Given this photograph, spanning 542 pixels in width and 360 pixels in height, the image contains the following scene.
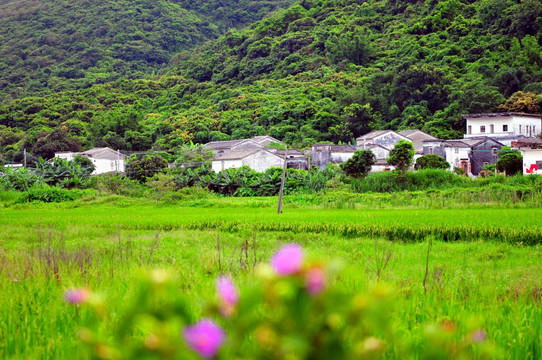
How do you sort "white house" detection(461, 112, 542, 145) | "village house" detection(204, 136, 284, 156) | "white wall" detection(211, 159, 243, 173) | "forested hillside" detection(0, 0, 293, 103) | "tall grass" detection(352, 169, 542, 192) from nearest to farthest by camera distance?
"tall grass" detection(352, 169, 542, 192) < "white wall" detection(211, 159, 243, 173) < "white house" detection(461, 112, 542, 145) < "village house" detection(204, 136, 284, 156) < "forested hillside" detection(0, 0, 293, 103)

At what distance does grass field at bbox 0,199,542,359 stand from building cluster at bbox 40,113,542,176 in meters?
28.7

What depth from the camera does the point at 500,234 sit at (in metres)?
13.0

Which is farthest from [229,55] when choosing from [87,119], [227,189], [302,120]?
[227,189]

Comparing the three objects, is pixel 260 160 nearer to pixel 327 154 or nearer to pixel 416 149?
pixel 327 154

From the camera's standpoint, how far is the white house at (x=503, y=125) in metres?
49.8

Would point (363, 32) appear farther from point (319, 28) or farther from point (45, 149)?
point (45, 149)

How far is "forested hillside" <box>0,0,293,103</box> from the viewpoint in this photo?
379 ft

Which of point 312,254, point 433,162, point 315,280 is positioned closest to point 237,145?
point 433,162

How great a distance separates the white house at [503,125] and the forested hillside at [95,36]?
83.8 m

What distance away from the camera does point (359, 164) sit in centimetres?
3609

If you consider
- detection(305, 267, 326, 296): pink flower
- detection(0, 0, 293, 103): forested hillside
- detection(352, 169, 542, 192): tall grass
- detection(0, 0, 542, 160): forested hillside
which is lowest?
detection(352, 169, 542, 192): tall grass

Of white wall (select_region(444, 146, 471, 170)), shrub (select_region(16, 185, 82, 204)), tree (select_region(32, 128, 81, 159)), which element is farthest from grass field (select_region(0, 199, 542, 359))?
tree (select_region(32, 128, 81, 159))

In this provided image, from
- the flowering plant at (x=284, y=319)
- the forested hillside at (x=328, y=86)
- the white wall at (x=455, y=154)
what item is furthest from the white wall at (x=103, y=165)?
the flowering plant at (x=284, y=319)

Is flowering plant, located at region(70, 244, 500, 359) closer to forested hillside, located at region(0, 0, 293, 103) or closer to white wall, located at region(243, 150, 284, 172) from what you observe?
white wall, located at region(243, 150, 284, 172)
